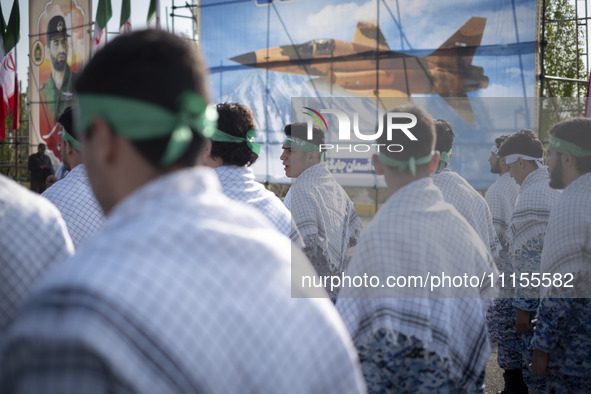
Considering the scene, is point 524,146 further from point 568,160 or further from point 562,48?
point 562,48

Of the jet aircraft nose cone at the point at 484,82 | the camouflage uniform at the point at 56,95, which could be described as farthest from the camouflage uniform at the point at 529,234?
the camouflage uniform at the point at 56,95

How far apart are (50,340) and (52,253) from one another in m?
0.74

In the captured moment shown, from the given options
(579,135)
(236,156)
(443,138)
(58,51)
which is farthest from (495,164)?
(58,51)

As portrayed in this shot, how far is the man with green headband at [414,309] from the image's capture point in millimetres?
2373

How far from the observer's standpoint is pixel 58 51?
66.4 feet

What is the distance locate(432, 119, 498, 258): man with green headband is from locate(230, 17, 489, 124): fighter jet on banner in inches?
364

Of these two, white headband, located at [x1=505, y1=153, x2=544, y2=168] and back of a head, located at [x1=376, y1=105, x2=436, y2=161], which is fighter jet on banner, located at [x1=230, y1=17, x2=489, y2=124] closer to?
white headband, located at [x1=505, y1=153, x2=544, y2=168]

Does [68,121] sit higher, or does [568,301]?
[68,121]

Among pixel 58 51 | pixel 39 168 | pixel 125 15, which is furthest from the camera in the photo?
pixel 58 51

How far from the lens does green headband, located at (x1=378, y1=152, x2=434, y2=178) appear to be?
103 inches

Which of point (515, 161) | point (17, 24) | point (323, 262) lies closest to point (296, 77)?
point (17, 24)

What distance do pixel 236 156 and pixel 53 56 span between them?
19458mm

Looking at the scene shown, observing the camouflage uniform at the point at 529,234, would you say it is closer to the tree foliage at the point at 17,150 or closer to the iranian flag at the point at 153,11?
the iranian flag at the point at 153,11

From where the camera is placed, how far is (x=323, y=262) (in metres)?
4.55
